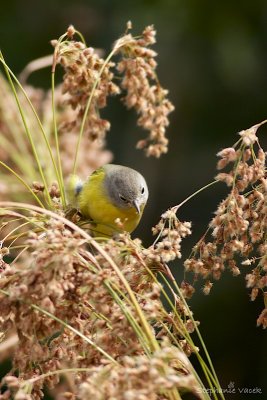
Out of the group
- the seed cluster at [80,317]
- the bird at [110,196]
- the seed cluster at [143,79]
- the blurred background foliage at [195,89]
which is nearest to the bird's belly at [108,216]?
the bird at [110,196]

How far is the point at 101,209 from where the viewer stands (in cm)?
311

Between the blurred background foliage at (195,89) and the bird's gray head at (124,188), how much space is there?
2825 millimetres

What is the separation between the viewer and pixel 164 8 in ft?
22.2

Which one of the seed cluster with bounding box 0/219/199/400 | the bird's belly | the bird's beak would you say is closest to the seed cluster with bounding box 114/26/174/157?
the bird's belly

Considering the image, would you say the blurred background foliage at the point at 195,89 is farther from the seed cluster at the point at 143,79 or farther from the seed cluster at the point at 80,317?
the seed cluster at the point at 80,317

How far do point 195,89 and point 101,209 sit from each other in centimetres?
448

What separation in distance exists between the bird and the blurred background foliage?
284 cm

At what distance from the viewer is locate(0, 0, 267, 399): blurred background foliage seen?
6.23 metres

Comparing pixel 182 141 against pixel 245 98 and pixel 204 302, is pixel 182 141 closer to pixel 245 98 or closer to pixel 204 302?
pixel 245 98

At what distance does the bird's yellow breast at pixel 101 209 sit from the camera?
115 inches

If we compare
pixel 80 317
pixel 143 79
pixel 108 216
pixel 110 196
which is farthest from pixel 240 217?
pixel 110 196

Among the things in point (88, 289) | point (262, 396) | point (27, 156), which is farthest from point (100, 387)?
point (262, 396)

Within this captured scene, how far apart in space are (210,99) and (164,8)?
108cm

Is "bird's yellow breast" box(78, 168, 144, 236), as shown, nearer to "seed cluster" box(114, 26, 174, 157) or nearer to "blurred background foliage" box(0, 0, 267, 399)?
"seed cluster" box(114, 26, 174, 157)
